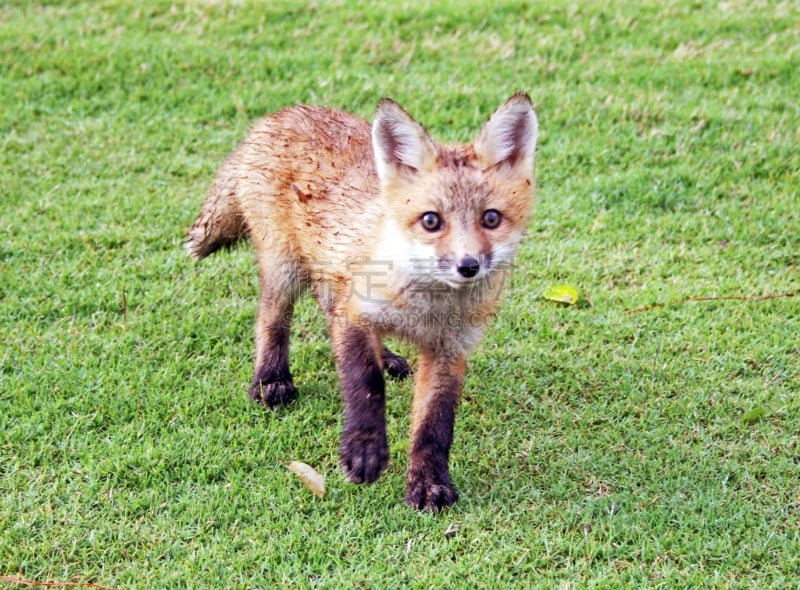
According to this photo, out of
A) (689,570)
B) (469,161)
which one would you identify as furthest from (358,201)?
(689,570)

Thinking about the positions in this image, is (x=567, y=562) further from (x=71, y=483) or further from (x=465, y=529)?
(x=71, y=483)

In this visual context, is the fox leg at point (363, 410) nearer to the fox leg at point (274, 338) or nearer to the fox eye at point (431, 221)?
the fox eye at point (431, 221)

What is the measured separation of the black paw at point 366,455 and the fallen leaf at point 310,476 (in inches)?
7.2

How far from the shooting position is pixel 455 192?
147 inches

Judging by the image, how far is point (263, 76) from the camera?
8039mm

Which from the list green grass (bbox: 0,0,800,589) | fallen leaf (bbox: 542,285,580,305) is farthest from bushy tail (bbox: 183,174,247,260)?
fallen leaf (bbox: 542,285,580,305)

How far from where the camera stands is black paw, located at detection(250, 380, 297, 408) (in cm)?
479

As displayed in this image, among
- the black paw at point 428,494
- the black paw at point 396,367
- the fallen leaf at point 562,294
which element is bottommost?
the black paw at point 396,367

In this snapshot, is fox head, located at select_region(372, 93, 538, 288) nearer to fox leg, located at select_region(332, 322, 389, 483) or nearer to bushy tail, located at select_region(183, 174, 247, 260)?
fox leg, located at select_region(332, 322, 389, 483)

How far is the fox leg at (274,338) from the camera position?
190 inches

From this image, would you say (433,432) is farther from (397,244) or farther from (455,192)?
(455,192)

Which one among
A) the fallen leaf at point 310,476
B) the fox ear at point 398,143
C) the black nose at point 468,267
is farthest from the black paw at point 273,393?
the black nose at point 468,267

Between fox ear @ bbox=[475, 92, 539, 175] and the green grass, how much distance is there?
1431mm

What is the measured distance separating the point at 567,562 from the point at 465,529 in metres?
0.44
